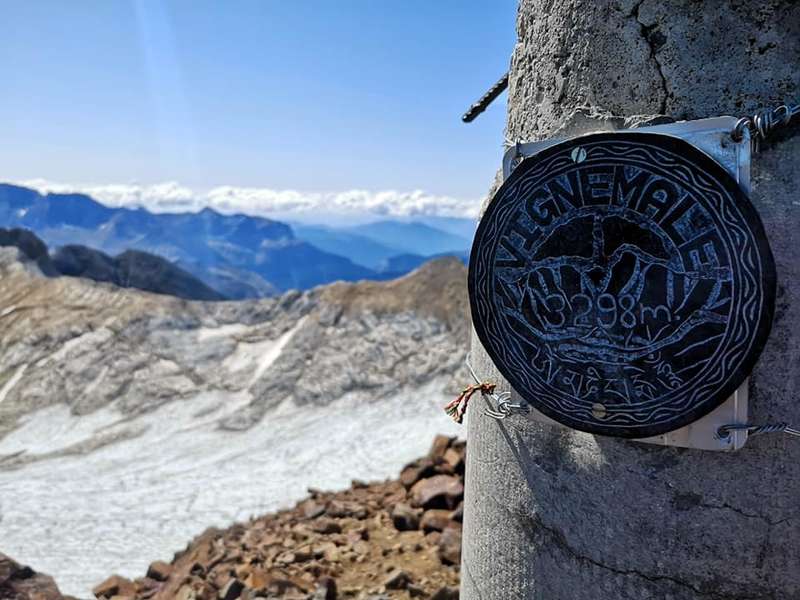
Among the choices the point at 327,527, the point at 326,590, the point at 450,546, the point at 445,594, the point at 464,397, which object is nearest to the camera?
the point at 464,397

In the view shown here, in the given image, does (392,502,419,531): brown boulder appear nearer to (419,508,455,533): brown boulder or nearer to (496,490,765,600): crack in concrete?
(419,508,455,533): brown boulder

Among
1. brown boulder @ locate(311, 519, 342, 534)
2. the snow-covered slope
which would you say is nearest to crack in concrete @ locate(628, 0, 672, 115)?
brown boulder @ locate(311, 519, 342, 534)

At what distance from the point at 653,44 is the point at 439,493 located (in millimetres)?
5403

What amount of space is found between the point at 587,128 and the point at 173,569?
7.35 meters

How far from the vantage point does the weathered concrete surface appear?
1741 mm

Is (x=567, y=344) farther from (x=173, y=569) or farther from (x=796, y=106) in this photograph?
(x=173, y=569)

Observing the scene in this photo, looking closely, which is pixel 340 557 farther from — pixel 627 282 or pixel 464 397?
pixel 627 282

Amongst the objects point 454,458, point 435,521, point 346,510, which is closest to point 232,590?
point 435,521

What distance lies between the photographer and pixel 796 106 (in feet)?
5.53

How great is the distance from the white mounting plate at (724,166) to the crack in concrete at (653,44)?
125mm

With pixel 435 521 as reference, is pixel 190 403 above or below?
below

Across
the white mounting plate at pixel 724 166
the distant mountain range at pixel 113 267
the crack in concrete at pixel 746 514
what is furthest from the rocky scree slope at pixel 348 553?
the distant mountain range at pixel 113 267

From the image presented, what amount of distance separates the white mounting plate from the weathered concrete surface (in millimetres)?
64

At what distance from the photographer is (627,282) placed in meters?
1.81
